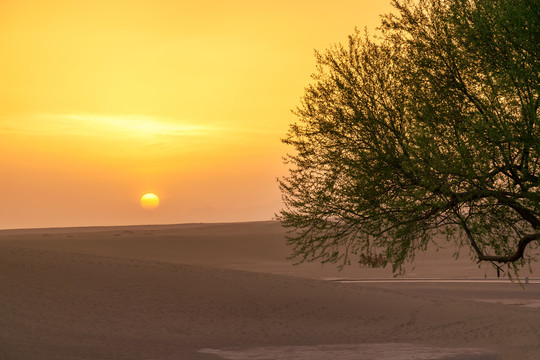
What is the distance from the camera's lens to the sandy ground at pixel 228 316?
68.8ft

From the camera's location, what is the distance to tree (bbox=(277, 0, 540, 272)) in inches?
607

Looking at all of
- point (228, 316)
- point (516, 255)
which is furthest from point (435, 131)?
point (228, 316)

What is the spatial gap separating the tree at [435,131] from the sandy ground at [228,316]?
4.22m

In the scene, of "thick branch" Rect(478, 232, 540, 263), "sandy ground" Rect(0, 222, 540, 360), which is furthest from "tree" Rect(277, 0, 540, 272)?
"sandy ground" Rect(0, 222, 540, 360)

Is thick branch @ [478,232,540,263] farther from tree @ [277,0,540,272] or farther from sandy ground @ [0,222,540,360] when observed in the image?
sandy ground @ [0,222,540,360]

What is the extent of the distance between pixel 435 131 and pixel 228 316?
13.1m

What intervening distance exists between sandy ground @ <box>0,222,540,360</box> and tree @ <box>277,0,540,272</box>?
422cm

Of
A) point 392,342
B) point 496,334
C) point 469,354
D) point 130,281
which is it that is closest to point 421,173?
point 469,354

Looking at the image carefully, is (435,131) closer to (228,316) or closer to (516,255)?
(516,255)

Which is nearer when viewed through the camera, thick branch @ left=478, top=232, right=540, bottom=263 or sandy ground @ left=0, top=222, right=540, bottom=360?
thick branch @ left=478, top=232, right=540, bottom=263

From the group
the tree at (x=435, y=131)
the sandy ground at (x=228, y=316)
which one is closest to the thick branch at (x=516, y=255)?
the tree at (x=435, y=131)

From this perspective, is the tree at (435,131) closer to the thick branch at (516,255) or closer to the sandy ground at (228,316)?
the thick branch at (516,255)

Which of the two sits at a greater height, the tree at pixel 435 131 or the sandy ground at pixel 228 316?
the tree at pixel 435 131

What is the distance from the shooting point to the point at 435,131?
16.8 meters
